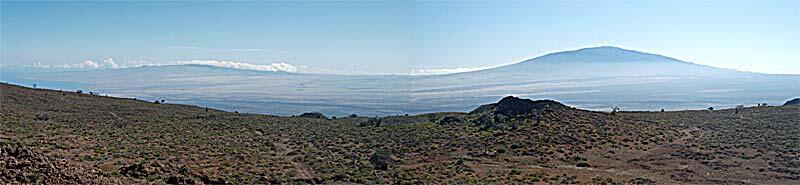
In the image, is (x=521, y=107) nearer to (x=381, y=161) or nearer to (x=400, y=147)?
(x=400, y=147)

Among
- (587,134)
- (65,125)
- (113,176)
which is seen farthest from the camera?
(587,134)

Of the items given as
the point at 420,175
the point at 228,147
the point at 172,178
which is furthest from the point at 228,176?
the point at 228,147

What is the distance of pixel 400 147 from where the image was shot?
73.9ft

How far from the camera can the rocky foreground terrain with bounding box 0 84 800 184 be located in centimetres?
1488

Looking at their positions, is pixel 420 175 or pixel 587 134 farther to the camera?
pixel 587 134

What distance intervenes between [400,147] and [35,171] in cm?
1408

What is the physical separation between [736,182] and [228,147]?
15.2 meters

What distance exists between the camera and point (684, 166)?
18.3 metres

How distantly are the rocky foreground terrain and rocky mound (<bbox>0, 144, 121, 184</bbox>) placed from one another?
3 centimetres

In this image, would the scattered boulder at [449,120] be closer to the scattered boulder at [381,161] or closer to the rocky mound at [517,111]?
the rocky mound at [517,111]

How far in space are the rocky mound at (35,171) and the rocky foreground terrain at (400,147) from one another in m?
0.03

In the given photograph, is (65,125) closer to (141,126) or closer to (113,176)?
(141,126)

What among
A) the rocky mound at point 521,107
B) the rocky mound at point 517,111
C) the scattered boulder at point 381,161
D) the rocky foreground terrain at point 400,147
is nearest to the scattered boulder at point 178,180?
the rocky foreground terrain at point 400,147

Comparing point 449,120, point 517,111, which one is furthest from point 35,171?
point 517,111
